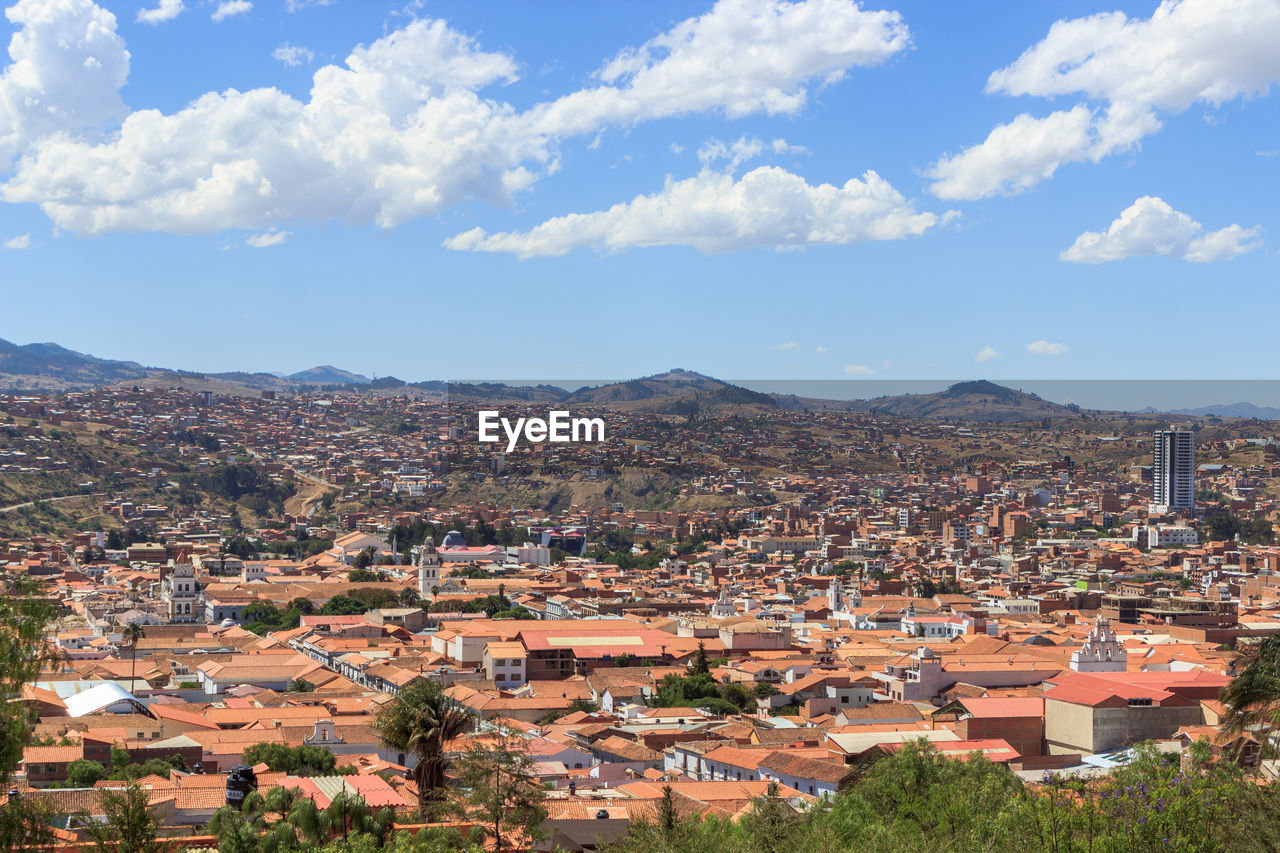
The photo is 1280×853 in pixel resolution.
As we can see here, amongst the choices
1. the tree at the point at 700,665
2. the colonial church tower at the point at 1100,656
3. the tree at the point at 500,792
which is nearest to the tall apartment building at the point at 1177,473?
the colonial church tower at the point at 1100,656

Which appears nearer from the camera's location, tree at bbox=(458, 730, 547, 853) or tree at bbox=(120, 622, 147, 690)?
tree at bbox=(458, 730, 547, 853)

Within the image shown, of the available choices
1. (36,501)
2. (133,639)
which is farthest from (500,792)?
(36,501)

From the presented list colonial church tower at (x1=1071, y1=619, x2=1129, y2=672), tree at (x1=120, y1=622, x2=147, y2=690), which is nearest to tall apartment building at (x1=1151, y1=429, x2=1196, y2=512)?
colonial church tower at (x1=1071, y1=619, x2=1129, y2=672)

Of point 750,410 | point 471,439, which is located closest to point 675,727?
point 471,439

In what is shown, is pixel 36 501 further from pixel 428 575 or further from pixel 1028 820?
pixel 1028 820

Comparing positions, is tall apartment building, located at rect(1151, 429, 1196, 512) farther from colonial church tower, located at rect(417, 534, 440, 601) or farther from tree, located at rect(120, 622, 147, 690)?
tree, located at rect(120, 622, 147, 690)

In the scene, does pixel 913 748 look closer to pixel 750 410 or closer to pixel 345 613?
pixel 345 613
